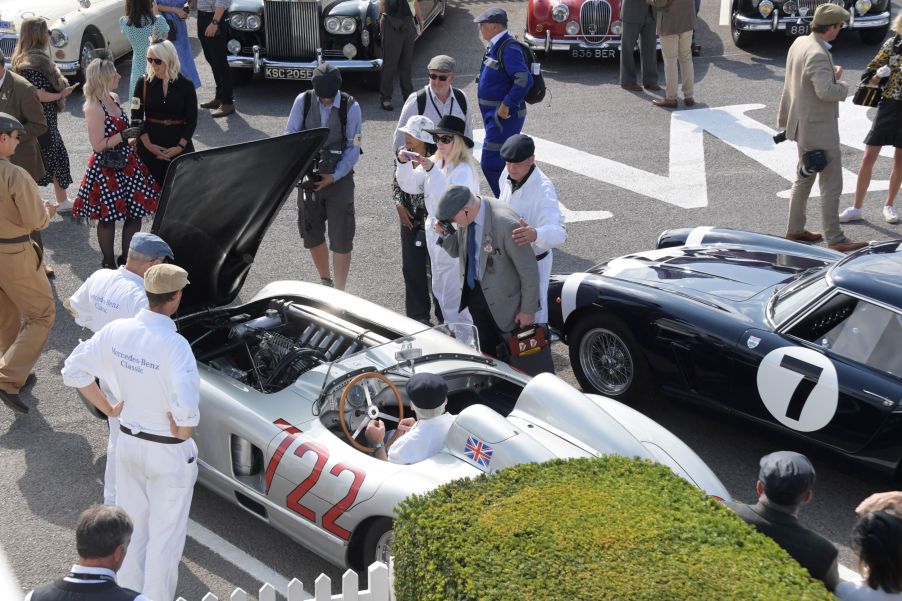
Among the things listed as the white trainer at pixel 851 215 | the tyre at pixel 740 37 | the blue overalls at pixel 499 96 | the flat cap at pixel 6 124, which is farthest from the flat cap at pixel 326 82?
the tyre at pixel 740 37

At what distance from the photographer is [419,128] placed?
7.82 meters

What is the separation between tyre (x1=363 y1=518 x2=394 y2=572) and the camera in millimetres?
5152

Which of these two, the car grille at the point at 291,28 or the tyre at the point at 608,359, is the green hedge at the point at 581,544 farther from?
the car grille at the point at 291,28

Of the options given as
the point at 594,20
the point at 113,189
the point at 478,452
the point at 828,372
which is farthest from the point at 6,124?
the point at 594,20

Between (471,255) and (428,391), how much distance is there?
1.73 m

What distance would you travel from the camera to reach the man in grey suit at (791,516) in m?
4.30

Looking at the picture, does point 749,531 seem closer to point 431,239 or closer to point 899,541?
point 899,541

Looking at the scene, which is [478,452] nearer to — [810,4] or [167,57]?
[167,57]

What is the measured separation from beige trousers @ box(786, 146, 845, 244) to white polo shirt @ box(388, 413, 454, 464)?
17.6 ft

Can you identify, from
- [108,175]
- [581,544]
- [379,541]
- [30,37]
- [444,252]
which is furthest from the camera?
[30,37]

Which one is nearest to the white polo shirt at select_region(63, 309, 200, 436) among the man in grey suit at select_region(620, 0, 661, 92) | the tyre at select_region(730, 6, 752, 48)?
the man in grey suit at select_region(620, 0, 661, 92)

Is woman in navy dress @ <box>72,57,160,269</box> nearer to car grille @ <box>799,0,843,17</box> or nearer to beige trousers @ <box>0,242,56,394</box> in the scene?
beige trousers @ <box>0,242,56,394</box>

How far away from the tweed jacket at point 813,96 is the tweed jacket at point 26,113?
648 centimetres

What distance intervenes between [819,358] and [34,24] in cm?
721
